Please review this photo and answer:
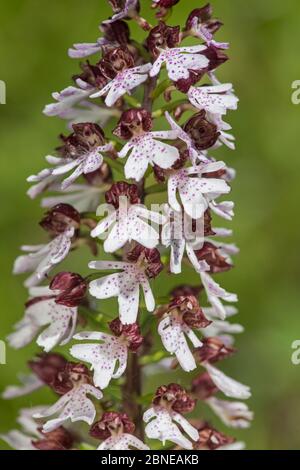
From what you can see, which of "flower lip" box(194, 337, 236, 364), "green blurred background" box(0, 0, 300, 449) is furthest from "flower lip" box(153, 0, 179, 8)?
"green blurred background" box(0, 0, 300, 449)

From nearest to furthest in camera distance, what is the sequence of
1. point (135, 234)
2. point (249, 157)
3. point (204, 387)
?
point (135, 234) < point (204, 387) < point (249, 157)

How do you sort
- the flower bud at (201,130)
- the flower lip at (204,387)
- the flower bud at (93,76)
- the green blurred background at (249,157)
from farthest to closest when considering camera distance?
the green blurred background at (249,157), the flower lip at (204,387), the flower bud at (93,76), the flower bud at (201,130)

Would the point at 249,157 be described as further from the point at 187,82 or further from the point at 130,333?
the point at 130,333

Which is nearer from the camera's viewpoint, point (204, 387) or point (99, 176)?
point (99, 176)

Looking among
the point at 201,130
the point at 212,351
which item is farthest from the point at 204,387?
the point at 201,130

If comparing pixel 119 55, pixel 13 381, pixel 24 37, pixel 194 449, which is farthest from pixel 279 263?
pixel 119 55

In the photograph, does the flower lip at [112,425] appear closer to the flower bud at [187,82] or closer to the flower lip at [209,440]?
the flower lip at [209,440]

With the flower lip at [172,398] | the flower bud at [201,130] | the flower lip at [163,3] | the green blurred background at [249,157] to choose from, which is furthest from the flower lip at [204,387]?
the green blurred background at [249,157]
